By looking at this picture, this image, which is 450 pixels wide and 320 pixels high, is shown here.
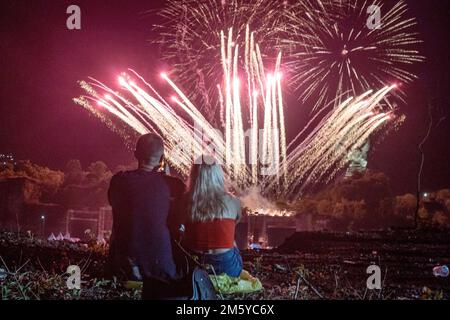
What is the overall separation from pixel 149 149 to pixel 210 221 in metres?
0.79

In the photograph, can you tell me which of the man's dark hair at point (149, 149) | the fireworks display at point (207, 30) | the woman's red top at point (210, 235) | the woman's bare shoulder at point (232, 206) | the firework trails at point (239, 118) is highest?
the fireworks display at point (207, 30)

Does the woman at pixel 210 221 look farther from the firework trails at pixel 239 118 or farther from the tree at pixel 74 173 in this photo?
the tree at pixel 74 173

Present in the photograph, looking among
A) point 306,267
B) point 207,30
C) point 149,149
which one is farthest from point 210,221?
point 207,30

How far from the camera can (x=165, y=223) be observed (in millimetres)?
3902

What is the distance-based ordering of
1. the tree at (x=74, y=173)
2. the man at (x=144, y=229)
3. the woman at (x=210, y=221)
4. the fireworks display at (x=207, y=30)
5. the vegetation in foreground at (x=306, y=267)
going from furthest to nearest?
the tree at (x=74, y=173), the fireworks display at (x=207, y=30), the vegetation in foreground at (x=306, y=267), the woman at (x=210, y=221), the man at (x=144, y=229)

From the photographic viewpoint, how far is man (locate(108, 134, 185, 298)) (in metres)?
3.82

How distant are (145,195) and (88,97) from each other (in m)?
10.0

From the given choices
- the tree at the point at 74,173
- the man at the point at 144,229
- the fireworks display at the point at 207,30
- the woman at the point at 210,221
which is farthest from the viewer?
the tree at the point at 74,173

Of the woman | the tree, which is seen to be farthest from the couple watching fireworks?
the tree

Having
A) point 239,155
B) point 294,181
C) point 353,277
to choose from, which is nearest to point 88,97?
point 239,155

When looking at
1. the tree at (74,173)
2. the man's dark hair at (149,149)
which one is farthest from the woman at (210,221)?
the tree at (74,173)

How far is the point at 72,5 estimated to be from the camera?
1036 cm

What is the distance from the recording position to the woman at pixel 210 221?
156 inches

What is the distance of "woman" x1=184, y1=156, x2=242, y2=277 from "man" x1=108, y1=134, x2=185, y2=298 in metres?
0.18
